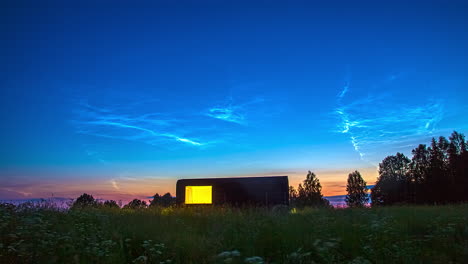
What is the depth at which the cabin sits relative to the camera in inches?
738

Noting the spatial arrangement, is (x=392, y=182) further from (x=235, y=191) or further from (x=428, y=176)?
(x=235, y=191)

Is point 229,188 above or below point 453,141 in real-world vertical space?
below

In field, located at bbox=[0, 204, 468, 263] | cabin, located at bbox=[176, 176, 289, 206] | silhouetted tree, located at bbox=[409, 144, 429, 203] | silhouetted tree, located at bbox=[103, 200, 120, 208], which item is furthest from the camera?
silhouetted tree, located at bbox=[409, 144, 429, 203]

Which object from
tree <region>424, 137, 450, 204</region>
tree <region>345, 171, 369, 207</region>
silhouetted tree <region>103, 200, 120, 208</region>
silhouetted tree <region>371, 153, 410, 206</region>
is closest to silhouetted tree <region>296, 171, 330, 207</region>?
tree <region>345, 171, 369, 207</region>

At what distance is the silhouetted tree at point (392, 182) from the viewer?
3897 centimetres

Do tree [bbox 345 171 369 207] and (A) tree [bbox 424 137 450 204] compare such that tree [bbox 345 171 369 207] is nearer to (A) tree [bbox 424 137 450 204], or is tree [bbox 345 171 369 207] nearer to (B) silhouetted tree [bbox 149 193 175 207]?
(A) tree [bbox 424 137 450 204]

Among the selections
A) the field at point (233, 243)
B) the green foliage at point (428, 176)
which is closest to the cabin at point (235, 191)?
the field at point (233, 243)

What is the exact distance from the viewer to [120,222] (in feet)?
24.8

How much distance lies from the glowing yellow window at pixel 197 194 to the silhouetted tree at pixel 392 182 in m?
27.3

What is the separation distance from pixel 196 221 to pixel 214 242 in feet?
9.96

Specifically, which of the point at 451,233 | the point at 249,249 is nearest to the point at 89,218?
the point at 249,249

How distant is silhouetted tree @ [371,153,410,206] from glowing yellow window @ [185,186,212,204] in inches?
1073

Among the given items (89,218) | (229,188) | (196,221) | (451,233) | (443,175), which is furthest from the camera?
(443,175)

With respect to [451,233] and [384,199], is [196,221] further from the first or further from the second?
[384,199]
